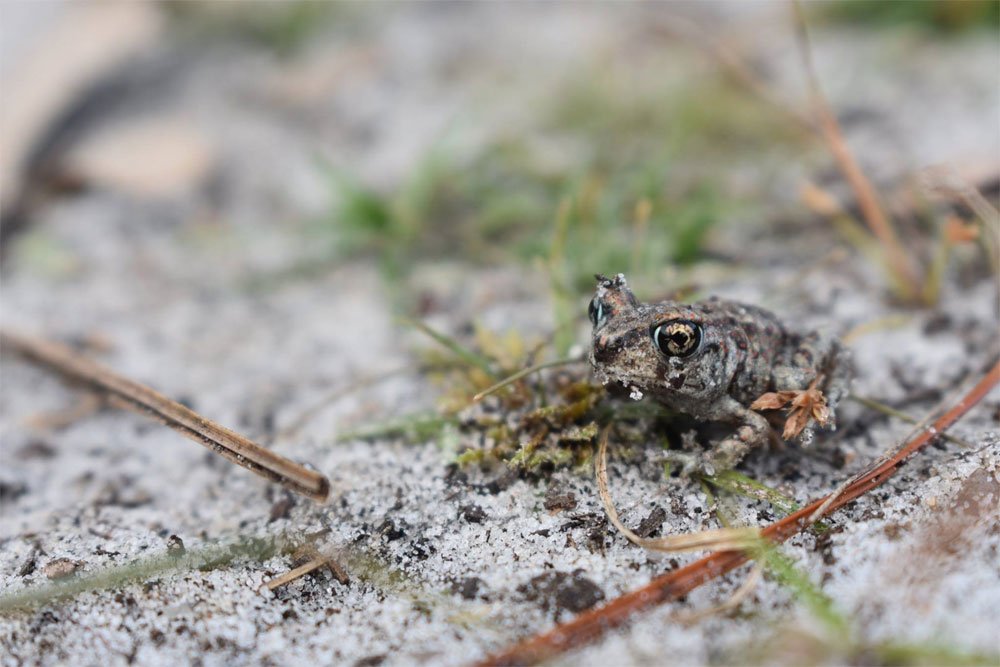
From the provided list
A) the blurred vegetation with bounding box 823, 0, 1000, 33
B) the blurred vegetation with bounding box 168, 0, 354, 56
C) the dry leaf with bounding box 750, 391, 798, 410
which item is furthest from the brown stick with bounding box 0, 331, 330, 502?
the blurred vegetation with bounding box 823, 0, 1000, 33

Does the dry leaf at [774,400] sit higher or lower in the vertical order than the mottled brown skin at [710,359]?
lower

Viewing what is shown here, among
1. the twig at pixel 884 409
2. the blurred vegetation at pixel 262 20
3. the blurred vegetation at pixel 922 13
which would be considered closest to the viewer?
the twig at pixel 884 409

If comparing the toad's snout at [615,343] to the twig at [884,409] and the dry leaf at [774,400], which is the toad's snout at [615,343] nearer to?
Result: the dry leaf at [774,400]

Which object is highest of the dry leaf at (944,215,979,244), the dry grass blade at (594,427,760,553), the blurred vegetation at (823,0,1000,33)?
the blurred vegetation at (823,0,1000,33)

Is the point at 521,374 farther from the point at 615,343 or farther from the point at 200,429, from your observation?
the point at 200,429

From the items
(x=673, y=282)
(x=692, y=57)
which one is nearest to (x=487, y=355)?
(x=673, y=282)

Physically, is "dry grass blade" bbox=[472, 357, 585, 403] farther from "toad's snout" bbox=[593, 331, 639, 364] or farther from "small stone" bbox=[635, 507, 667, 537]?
"small stone" bbox=[635, 507, 667, 537]

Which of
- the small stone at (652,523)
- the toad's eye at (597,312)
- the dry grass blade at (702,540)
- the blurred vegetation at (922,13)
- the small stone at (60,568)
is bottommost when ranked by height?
the dry grass blade at (702,540)

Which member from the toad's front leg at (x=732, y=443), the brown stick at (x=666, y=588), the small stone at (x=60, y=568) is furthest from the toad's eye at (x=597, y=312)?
the small stone at (x=60, y=568)
